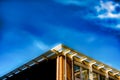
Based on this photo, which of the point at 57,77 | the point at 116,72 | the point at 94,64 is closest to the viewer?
the point at 57,77

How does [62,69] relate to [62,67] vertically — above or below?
below

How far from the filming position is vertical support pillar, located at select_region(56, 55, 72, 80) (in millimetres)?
20042

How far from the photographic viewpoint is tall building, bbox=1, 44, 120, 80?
20.4m

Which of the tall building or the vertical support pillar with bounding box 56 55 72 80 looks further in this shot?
the tall building

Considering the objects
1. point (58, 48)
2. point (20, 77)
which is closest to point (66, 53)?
point (58, 48)

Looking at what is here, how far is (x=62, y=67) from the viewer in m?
20.3

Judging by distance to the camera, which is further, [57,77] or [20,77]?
[20,77]

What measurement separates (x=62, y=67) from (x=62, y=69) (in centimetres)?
18

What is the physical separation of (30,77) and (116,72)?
960cm

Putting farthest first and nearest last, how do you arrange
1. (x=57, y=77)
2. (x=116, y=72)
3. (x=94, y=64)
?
(x=116, y=72)
(x=94, y=64)
(x=57, y=77)

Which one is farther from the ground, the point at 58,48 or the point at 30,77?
the point at 58,48

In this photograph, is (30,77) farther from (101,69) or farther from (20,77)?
(101,69)

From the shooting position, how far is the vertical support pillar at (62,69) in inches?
789

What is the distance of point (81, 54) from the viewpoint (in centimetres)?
2186
